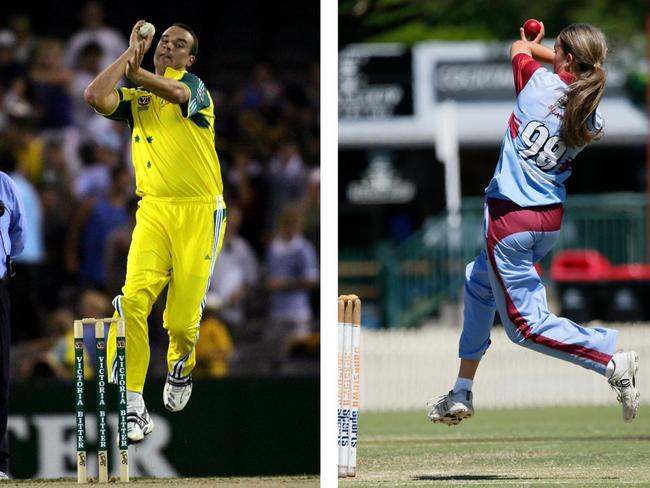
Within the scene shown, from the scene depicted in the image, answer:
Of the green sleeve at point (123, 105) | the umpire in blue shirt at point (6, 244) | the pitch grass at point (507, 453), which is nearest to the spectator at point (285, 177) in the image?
the pitch grass at point (507, 453)

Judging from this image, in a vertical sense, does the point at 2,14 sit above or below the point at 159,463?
above

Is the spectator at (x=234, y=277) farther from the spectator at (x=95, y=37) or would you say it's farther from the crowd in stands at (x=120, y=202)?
the spectator at (x=95, y=37)

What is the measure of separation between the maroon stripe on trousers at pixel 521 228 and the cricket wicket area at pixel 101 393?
186 cm

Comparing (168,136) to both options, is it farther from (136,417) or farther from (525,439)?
(525,439)

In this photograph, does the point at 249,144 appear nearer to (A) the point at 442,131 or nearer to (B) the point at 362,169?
(A) the point at 442,131

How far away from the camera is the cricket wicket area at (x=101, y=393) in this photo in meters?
6.82

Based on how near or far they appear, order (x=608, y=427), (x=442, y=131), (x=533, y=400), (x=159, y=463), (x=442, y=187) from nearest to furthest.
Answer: (x=159, y=463) → (x=608, y=427) → (x=533, y=400) → (x=442, y=131) → (x=442, y=187)

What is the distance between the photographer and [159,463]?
9133 mm

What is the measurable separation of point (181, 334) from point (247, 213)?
6.51 metres

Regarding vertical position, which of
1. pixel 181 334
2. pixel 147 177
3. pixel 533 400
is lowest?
pixel 533 400

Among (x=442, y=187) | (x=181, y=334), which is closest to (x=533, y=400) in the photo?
(x=181, y=334)

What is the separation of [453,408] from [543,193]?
1205 millimetres

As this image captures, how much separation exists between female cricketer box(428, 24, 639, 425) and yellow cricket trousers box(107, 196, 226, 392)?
141 centimetres

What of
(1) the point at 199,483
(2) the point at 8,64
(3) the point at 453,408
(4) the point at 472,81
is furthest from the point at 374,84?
(1) the point at 199,483
